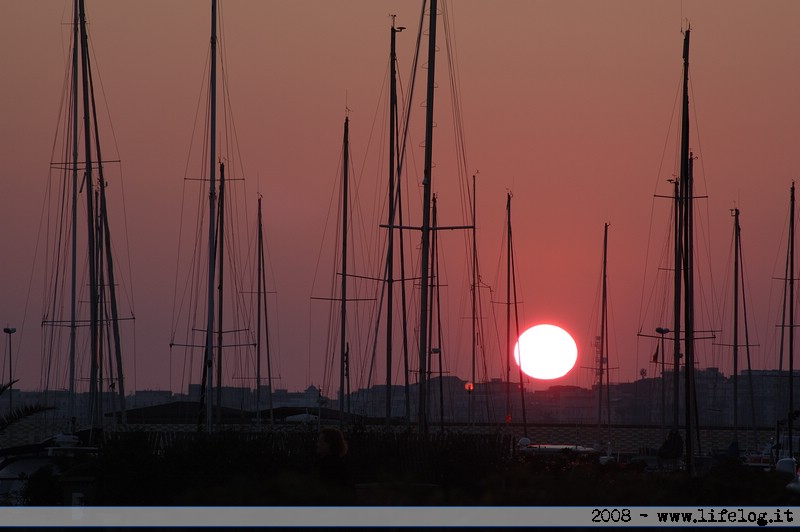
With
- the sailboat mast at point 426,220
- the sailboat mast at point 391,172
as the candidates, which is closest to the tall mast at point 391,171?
the sailboat mast at point 391,172

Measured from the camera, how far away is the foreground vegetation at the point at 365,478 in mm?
10406

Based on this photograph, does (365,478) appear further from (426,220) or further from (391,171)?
(391,171)

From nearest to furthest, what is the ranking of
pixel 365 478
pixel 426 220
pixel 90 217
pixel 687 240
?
pixel 365 478 → pixel 426 220 → pixel 687 240 → pixel 90 217

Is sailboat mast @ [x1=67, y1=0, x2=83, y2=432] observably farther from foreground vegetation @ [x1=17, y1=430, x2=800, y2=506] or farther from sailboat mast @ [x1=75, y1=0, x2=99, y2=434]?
foreground vegetation @ [x1=17, y1=430, x2=800, y2=506]

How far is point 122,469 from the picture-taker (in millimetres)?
19984

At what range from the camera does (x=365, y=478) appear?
864 inches

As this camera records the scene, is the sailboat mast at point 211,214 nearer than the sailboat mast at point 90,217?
No

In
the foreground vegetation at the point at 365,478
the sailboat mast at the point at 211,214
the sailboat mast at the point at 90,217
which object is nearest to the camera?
the foreground vegetation at the point at 365,478

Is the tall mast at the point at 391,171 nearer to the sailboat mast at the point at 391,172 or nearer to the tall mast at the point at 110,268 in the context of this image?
the sailboat mast at the point at 391,172

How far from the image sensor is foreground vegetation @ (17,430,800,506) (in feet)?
34.1

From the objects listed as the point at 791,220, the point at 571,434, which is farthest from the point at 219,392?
the point at 571,434

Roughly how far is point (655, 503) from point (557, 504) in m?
1.23

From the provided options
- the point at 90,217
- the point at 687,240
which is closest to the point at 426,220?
the point at 687,240

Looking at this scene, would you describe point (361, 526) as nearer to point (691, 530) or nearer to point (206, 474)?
point (691, 530)
